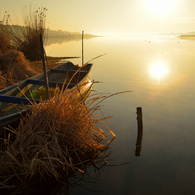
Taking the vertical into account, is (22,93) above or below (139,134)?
above

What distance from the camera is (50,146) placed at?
398 centimetres

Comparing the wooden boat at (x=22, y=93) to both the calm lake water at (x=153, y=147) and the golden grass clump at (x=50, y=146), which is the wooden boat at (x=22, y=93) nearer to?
the golden grass clump at (x=50, y=146)

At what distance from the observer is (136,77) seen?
46.3ft

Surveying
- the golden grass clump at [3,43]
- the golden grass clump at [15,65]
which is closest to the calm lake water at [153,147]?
the golden grass clump at [15,65]

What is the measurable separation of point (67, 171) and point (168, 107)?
5.64 metres

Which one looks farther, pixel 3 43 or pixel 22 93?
pixel 3 43

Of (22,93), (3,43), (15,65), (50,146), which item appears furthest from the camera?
(3,43)

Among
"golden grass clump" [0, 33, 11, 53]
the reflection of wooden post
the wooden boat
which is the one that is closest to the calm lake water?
the reflection of wooden post

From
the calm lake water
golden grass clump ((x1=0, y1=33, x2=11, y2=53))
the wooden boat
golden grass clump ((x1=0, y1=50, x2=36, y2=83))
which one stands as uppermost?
golden grass clump ((x1=0, y1=33, x2=11, y2=53))

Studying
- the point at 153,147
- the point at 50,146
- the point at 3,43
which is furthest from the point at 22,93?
the point at 3,43

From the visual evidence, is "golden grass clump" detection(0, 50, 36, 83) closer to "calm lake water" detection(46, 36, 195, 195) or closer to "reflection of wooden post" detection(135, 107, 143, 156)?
"calm lake water" detection(46, 36, 195, 195)

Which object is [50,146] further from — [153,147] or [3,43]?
[3,43]

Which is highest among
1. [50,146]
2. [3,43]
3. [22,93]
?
[3,43]

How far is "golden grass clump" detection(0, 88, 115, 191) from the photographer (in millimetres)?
3641
